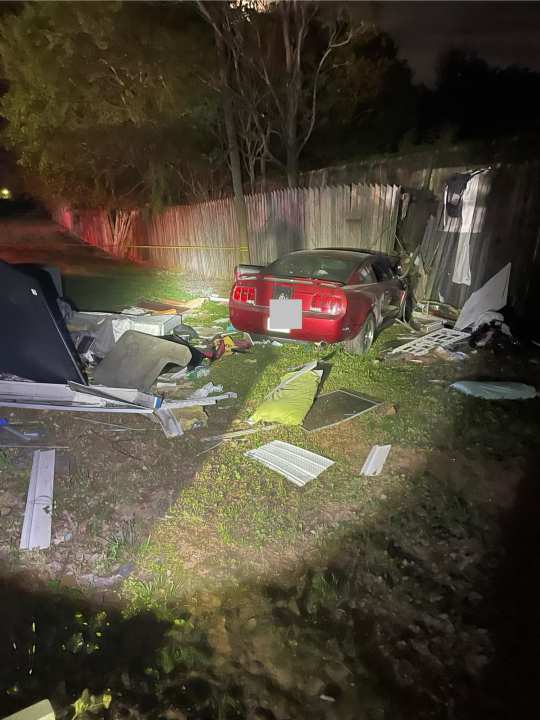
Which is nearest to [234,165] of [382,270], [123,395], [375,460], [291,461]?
[382,270]

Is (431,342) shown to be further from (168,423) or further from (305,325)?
(168,423)

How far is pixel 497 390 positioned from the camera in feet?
17.2

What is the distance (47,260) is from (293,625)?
18.5 meters

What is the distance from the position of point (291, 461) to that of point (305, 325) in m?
2.34

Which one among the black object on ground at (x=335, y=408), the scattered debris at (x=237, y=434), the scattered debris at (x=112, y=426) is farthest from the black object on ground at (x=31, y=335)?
the black object on ground at (x=335, y=408)

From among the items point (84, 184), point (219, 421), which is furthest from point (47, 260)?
point (219, 421)

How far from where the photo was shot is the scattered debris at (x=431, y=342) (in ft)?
22.2

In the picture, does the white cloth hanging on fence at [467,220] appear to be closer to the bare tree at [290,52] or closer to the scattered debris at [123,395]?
the scattered debris at [123,395]

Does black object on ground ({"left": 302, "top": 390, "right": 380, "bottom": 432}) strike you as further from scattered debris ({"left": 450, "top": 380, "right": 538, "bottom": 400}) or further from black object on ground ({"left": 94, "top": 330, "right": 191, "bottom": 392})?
black object on ground ({"left": 94, "top": 330, "right": 191, "bottom": 392})

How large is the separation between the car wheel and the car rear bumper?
1.03 feet

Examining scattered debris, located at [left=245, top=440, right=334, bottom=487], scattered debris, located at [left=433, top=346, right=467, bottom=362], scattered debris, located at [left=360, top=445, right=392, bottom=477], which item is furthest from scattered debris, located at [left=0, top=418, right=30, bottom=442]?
scattered debris, located at [left=433, top=346, right=467, bottom=362]

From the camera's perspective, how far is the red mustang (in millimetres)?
5953

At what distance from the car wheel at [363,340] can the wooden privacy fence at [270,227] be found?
3.13 metres

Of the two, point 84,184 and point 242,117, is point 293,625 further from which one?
point 84,184
